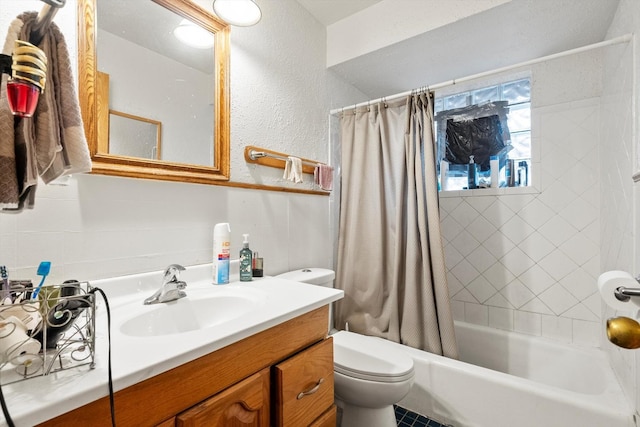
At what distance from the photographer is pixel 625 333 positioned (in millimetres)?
583

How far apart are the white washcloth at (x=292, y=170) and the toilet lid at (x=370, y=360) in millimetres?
857

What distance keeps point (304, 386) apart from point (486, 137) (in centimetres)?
200

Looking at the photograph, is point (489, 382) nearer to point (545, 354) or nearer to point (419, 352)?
point (419, 352)

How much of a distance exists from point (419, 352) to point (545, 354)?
83cm

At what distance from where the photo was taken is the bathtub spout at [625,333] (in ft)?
1.88

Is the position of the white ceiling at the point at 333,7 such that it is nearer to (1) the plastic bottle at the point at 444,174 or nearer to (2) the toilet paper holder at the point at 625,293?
(1) the plastic bottle at the point at 444,174

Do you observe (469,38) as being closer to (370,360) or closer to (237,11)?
(237,11)

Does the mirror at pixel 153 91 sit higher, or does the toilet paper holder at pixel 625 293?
the mirror at pixel 153 91

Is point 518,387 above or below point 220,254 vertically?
below

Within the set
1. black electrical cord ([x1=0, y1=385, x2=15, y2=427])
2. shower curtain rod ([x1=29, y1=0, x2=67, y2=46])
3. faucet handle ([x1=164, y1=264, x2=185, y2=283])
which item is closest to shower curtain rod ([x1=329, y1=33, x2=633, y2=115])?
faucet handle ([x1=164, y1=264, x2=185, y2=283])

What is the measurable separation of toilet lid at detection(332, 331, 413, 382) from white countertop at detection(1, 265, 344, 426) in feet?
1.40

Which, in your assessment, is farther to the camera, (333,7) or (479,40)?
(333,7)

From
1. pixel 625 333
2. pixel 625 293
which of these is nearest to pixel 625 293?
pixel 625 293

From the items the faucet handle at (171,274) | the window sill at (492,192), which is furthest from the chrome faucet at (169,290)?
the window sill at (492,192)
